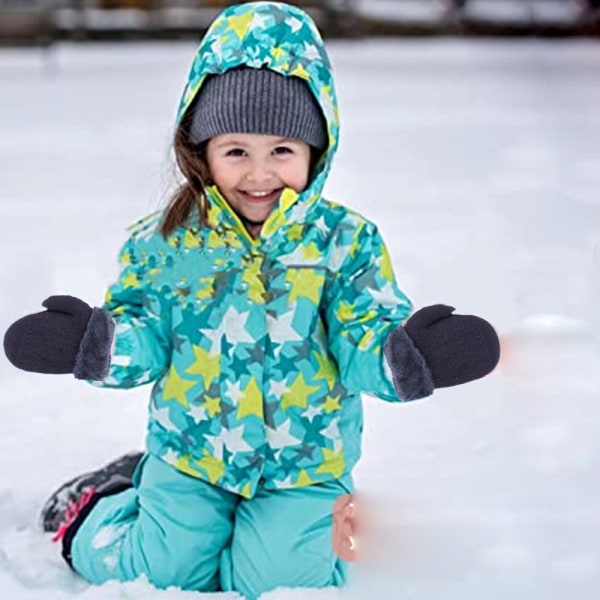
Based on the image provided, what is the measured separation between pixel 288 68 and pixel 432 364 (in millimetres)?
464

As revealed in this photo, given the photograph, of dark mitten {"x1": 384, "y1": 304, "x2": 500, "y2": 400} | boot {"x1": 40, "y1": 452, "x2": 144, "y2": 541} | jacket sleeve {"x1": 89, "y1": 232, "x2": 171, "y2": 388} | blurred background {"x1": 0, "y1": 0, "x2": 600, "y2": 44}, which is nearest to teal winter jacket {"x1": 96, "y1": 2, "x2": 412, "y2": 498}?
jacket sleeve {"x1": 89, "y1": 232, "x2": 171, "y2": 388}

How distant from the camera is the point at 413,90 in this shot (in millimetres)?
7445

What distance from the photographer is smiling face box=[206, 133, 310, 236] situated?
5.31 ft

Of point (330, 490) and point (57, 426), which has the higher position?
point (330, 490)

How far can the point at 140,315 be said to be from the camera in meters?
1.69

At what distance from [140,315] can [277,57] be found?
431 mm

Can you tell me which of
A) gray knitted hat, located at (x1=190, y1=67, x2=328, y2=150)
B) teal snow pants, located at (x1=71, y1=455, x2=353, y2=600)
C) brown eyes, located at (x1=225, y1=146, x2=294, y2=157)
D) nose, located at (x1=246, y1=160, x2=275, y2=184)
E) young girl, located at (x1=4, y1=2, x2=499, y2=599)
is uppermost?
gray knitted hat, located at (x1=190, y1=67, x2=328, y2=150)

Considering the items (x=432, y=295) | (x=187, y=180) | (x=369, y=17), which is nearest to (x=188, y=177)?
(x=187, y=180)

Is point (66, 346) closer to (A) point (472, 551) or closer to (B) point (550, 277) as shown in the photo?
(A) point (472, 551)

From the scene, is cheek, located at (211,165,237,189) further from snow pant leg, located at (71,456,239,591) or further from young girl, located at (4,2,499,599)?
snow pant leg, located at (71,456,239,591)

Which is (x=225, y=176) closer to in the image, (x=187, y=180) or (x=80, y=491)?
(x=187, y=180)

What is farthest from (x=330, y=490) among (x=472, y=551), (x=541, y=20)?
(x=541, y=20)

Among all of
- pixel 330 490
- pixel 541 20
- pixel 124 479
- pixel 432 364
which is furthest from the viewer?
pixel 541 20

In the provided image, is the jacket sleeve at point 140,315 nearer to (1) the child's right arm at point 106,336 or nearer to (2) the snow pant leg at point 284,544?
(1) the child's right arm at point 106,336
